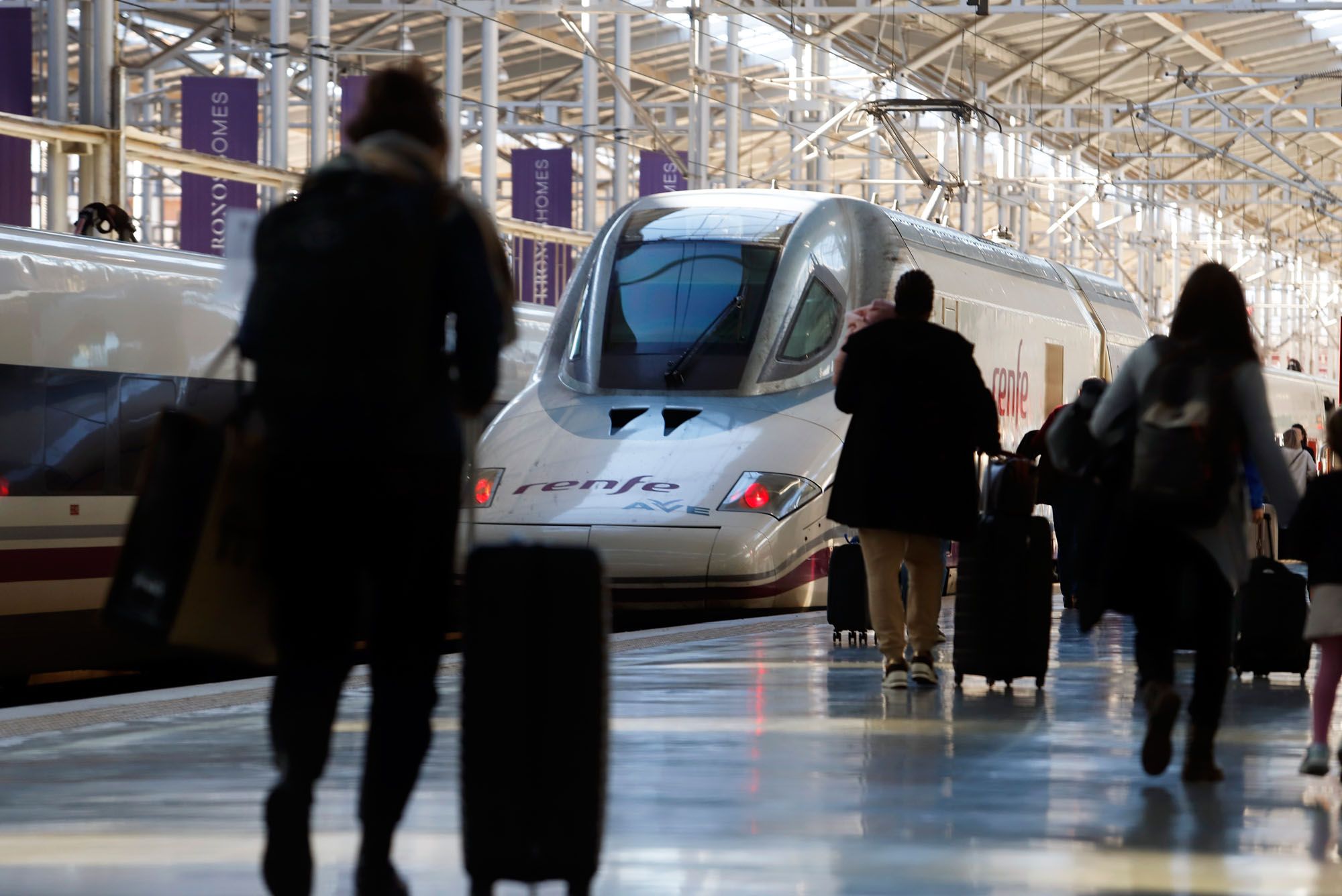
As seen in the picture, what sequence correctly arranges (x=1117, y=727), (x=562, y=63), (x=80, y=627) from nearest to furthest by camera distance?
1. (x=1117, y=727)
2. (x=80, y=627)
3. (x=562, y=63)

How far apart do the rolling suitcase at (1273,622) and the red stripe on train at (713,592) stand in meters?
3.53

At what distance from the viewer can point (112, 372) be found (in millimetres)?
10992

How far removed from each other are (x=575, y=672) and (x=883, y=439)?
13.2 ft

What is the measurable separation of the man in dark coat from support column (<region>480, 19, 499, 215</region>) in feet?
53.1

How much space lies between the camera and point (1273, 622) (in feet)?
25.5

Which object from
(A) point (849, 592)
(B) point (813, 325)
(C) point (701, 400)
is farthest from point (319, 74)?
(A) point (849, 592)

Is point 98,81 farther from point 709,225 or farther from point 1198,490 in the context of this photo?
point 1198,490

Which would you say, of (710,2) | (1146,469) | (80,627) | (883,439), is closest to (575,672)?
(1146,469)

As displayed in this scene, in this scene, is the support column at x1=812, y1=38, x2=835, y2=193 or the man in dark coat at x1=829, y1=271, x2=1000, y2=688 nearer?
the man in dark coat at x1=829, y1=271, x2=1000, y2=688

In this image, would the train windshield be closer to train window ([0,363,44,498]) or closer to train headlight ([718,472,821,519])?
train headlight ([718,472,821,519])

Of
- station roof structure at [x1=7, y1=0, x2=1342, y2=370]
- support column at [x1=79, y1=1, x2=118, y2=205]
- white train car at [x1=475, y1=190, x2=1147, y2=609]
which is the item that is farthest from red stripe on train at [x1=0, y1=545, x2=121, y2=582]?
station roof structure at [x1=7, y1=0, x2=1342, y2=370]

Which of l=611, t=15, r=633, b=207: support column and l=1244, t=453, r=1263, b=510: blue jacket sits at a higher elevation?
l=611, t=15, r=633, b=207: support column

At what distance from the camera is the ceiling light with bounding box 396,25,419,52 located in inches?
1138

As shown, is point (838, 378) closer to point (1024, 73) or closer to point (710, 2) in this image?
point (710, 2)
